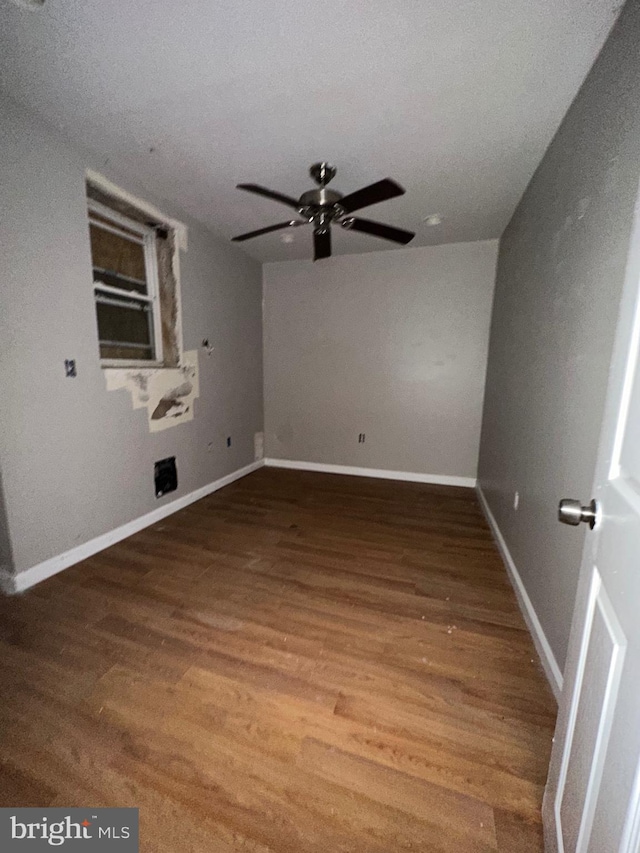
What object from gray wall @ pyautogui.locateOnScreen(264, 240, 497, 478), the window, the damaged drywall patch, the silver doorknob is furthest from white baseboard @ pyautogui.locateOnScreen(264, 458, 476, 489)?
the silver doorknob

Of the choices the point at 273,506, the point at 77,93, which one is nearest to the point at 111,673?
the point at 273,506

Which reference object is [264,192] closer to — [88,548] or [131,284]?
[131,284]

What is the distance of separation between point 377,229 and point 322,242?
40cm

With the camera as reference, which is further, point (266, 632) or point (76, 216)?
point (76, 216)

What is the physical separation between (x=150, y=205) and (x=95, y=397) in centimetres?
153

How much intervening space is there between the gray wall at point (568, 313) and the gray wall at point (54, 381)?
265cm

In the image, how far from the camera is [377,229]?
2.25 meters

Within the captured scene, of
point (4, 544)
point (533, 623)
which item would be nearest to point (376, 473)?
point (533, 623)

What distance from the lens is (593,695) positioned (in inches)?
26.9

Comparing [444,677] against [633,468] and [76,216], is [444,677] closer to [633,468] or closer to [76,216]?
[633,468]

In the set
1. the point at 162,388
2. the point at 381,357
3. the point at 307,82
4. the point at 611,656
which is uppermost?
the point at 307,82

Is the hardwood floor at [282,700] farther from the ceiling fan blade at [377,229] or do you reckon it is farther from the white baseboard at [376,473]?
the ceiling fan blade at [377,229]

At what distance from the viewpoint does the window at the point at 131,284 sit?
241 centimetres

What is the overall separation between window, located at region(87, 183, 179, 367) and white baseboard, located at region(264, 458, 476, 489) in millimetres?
2020
